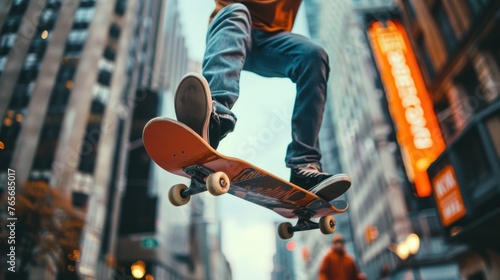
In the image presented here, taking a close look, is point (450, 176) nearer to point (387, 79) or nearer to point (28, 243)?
point (387, 79)

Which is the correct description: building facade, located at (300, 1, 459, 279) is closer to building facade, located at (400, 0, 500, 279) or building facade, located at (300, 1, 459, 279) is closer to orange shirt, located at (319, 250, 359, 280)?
building facade, located at (400, 0, 500, 279)

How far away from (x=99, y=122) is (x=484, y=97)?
19636 mm

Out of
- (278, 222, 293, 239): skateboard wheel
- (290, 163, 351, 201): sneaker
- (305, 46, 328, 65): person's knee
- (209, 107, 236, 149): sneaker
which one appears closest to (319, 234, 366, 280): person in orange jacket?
(278, 222, 293, 239): skateboard wheel

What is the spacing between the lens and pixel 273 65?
2.72 meters

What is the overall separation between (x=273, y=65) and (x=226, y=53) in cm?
66

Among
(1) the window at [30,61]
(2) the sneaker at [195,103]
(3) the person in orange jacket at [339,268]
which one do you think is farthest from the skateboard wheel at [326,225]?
(3) the person in orange jacket at [339,268]

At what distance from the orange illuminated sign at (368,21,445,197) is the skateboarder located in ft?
44.5

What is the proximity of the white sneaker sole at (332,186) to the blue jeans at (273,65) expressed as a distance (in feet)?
0.72

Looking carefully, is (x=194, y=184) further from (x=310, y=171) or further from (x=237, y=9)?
(x=237, y=9)

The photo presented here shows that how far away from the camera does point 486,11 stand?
422 inches

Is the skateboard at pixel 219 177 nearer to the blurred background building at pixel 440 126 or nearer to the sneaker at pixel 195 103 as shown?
the sneaker at pixel 195 103

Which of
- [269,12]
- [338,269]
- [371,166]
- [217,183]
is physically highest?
[371,166]

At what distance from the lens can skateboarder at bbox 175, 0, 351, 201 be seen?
206cm

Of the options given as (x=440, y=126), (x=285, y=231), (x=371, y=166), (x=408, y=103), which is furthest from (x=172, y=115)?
(x=371, y=166)
